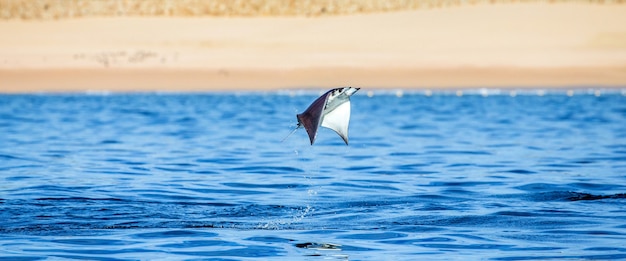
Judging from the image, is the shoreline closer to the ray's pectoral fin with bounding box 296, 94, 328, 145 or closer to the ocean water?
the ocean water

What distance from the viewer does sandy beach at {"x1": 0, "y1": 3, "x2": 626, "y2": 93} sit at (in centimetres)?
3531

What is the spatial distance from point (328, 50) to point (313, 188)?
30.4 meters

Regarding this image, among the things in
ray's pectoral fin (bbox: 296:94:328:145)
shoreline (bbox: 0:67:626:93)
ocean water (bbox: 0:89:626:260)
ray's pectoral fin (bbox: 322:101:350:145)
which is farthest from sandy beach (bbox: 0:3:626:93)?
ray's pectoral fin (bbox: 296:94:328:145)

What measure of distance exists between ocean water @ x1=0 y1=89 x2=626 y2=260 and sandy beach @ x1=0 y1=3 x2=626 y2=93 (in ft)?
37.5

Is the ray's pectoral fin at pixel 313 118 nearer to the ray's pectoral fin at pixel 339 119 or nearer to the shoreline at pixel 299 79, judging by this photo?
the ray's pectoral fin at pixel 339 119

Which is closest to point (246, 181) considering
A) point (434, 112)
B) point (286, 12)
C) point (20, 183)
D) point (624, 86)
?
point (20, 183)

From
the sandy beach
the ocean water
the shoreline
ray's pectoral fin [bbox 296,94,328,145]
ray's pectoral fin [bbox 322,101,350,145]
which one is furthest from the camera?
the sandy beach

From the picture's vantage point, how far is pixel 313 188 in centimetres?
1212

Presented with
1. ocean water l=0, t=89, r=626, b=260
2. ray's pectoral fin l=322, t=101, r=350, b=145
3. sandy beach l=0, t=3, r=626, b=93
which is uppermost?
sandy beach l=0, t=3, r=626, b=93

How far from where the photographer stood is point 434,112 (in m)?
24.8

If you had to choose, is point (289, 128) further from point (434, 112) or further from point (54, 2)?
point (54, 2)

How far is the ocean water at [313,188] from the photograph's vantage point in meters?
8.56

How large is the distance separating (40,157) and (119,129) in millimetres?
5227

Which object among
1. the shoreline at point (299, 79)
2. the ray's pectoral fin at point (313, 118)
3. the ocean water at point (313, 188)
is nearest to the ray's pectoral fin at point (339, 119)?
the ray's pectoral fin at point (313, 118)
